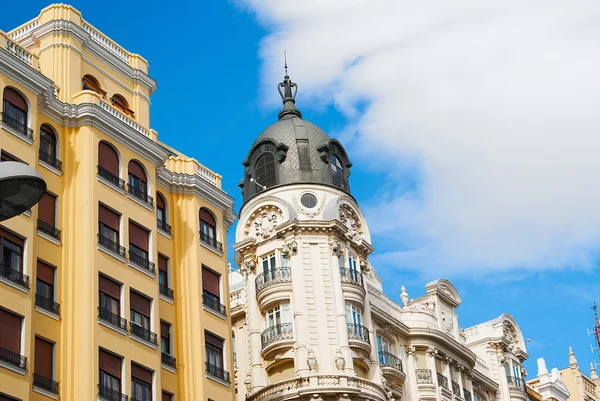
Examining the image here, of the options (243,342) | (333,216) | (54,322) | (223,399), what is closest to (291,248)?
(333,216)

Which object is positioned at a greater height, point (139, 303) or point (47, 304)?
point (139, 303)

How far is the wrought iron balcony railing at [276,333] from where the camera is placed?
54.5 metres

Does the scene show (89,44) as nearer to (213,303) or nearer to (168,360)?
(213,303)

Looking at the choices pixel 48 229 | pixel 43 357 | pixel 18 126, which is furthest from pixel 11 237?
pixel 18 126

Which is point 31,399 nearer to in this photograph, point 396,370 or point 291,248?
point 291,248

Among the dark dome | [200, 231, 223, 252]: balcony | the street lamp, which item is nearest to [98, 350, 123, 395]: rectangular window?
[200, 231, 223, 252]: balcony

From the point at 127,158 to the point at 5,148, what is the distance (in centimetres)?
637

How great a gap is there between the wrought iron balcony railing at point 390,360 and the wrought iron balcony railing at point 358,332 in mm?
3227

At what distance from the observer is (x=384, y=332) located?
60.6m

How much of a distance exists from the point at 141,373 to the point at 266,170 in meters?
24.6

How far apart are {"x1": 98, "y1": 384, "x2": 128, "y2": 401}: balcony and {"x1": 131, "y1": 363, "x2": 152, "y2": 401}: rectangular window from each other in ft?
2.77

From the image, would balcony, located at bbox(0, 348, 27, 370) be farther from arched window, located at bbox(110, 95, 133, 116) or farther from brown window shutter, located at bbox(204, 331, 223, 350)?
arched window, located at bbox(110, 95, 133, 116)

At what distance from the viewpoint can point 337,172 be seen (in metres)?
60.5

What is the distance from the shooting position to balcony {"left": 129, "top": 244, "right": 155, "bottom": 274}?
3888 centimetres
